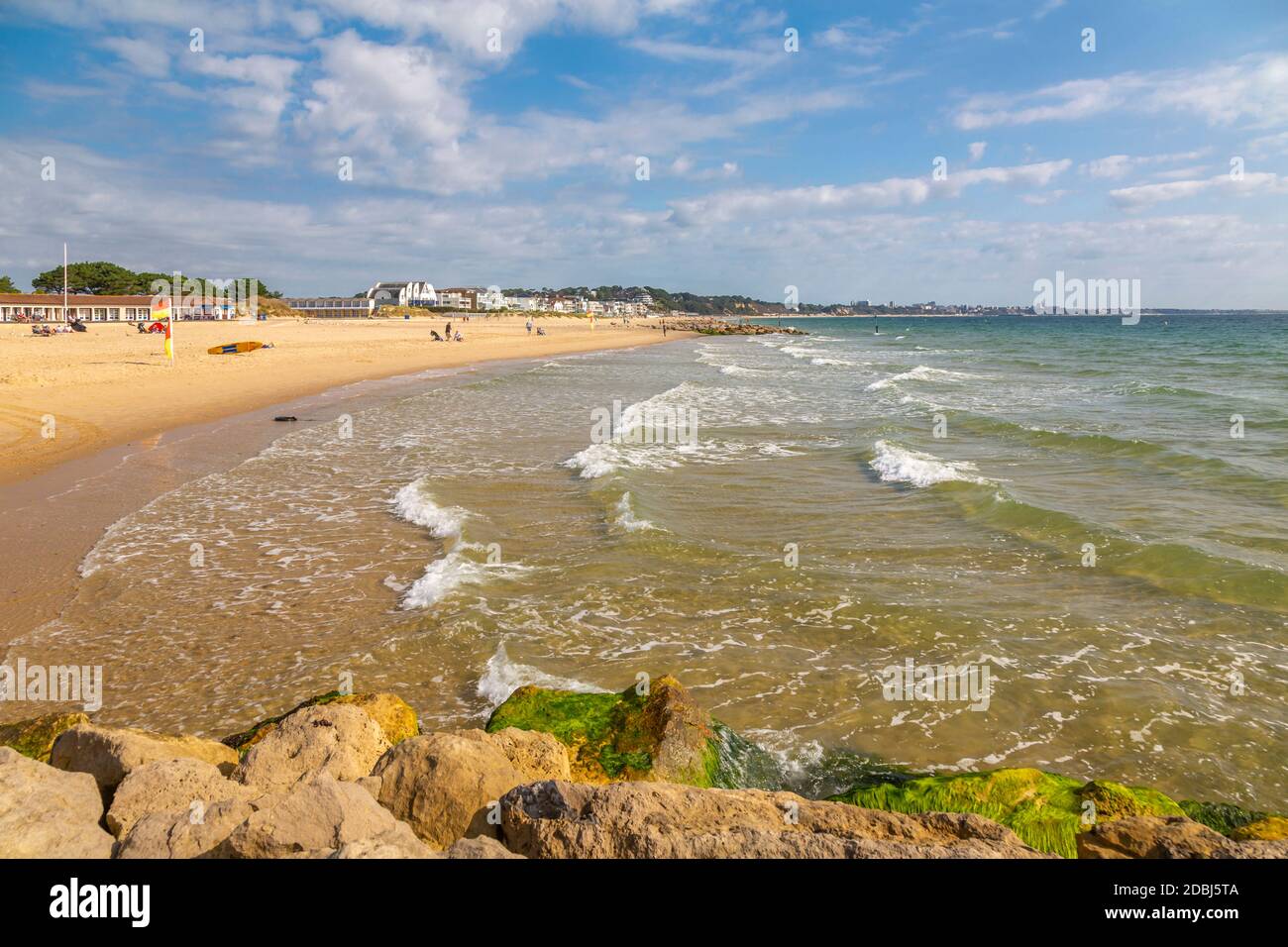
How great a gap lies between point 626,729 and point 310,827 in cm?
222

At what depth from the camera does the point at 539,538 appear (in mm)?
10852

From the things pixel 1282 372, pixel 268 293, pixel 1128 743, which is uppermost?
pixel 268 293

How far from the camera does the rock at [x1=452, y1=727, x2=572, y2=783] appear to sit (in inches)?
176

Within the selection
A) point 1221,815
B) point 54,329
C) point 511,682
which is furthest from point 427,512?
point 54,329

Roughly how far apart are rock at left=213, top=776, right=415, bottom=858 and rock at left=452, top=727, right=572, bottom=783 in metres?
0.88

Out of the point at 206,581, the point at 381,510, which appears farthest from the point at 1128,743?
the point at 381,510

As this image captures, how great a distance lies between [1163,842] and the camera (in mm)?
3643

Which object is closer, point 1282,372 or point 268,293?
point 1282,372

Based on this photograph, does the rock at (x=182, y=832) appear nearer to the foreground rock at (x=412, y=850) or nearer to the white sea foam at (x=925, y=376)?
the foreground rock at (x=412, y=850)

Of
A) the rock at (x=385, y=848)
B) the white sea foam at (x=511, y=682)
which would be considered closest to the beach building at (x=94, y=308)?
the white sea foam at (x=511, y=682)

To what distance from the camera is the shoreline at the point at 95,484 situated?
28.2ft

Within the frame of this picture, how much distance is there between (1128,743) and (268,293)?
15265 cm

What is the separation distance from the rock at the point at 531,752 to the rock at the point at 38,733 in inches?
102
